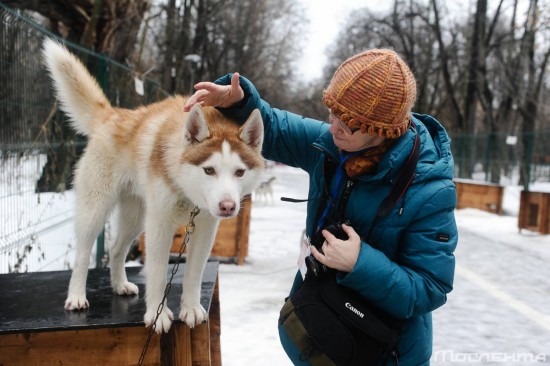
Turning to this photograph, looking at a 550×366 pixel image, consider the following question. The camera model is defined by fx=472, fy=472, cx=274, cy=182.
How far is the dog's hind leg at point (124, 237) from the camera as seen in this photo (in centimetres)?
310

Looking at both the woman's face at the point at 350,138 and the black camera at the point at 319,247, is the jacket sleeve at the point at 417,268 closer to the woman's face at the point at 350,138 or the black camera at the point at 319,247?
the black camera at the point at 319,247

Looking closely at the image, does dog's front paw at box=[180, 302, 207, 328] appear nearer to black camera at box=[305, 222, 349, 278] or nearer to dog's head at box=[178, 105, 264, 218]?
dog's head at box=[178, 105, 264, 218]

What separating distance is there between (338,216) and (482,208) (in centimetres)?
1344

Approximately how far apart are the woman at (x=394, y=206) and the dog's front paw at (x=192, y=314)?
821 millimetres

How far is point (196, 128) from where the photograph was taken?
248 cm

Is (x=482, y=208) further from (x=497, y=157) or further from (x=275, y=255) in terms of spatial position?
(x=275, y=255)

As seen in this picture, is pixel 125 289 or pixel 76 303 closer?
pixel 76 303

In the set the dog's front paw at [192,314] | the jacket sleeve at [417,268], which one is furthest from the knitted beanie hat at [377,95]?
the dog's front paw at [192,314]

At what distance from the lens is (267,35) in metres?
28.4

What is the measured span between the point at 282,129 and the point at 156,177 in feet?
A: 2.44

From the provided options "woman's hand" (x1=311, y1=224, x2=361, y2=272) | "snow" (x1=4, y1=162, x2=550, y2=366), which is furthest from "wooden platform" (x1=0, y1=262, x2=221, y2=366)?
"snow" (x1=4, y1=162, x2=550, y2=366)

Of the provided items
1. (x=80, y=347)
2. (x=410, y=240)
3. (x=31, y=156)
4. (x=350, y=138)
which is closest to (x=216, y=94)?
(x=350, y=138)

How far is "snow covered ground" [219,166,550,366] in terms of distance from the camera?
13.7 ft

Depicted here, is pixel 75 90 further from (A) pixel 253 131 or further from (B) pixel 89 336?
(B) pixel 89 336
